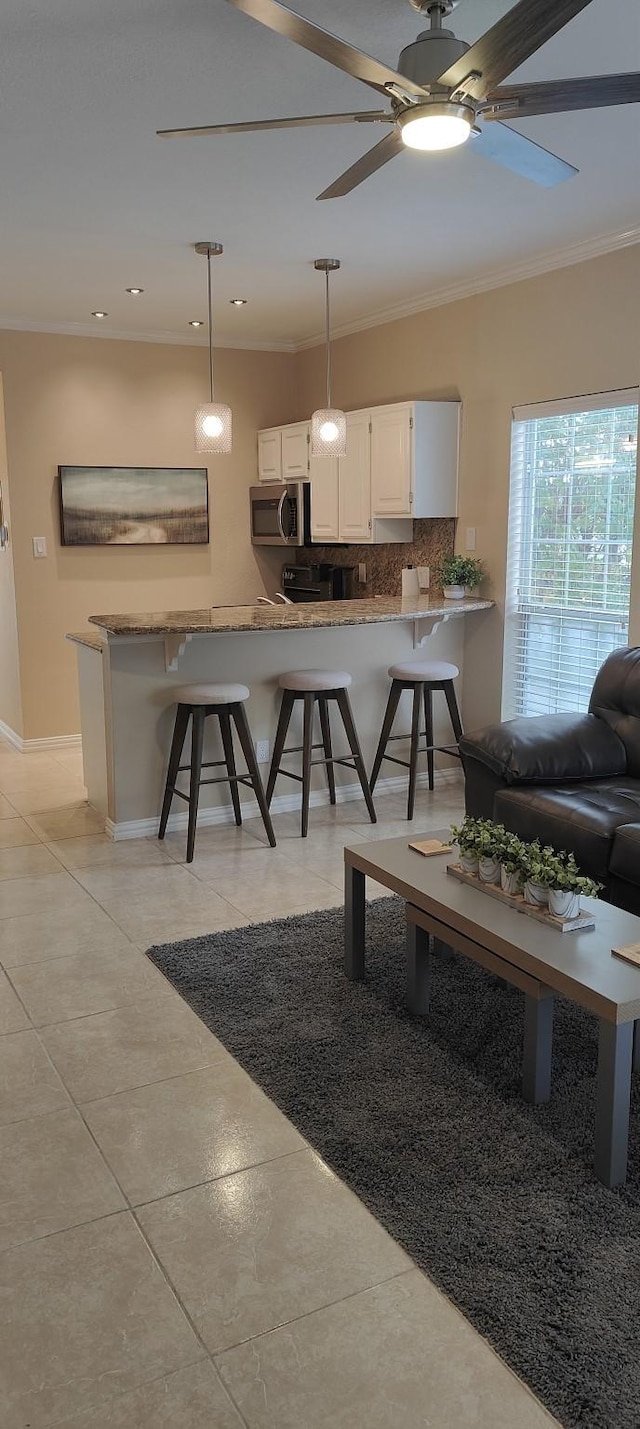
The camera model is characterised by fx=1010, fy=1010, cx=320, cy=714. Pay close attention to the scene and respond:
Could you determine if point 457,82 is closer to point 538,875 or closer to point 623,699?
point 538,875

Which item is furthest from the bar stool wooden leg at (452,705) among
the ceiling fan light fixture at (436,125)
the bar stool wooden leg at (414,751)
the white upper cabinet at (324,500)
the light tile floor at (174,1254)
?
the ceiling fan light fixture at (436,125)

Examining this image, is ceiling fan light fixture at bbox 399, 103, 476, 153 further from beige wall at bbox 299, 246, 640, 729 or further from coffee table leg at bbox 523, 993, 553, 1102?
beige wall at bbox 299, 246, 640, 729

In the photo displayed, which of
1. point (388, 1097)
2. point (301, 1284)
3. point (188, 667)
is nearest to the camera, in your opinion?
point (301, 1284)

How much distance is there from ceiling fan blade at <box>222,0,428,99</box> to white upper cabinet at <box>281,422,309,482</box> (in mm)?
4354

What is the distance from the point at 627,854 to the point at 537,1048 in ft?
2.96

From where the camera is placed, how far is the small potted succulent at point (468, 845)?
2775mm

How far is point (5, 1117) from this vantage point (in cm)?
248

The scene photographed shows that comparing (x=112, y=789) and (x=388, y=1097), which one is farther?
(x=112, y=789)

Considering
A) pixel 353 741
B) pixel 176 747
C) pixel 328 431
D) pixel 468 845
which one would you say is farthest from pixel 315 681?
pixel 468 845

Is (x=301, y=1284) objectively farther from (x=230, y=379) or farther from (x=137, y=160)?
(x=230, y=379)

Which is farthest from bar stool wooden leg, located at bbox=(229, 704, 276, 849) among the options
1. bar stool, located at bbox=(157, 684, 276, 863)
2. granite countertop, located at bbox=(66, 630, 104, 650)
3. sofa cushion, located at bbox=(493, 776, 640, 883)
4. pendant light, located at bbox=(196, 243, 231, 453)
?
pendant light, located at bbox=(196, 243, 231, 453)

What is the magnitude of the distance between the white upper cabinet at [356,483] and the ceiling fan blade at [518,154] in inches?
123

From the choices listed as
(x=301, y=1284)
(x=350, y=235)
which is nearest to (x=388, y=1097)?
(x=301, y=1284)

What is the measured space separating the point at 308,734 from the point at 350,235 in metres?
2.18
